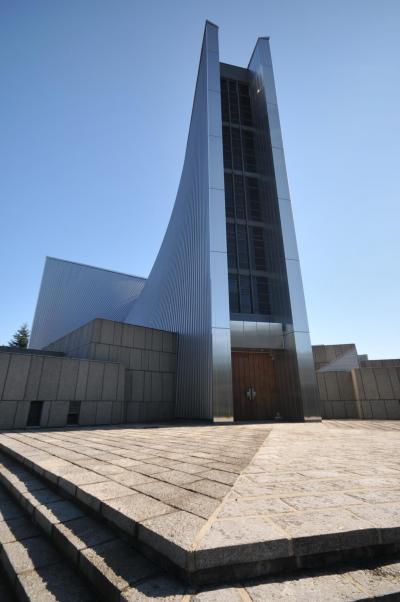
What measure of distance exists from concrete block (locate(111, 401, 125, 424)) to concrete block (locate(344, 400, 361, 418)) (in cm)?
929

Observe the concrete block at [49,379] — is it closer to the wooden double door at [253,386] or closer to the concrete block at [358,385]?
the wooden double door at [253,386]

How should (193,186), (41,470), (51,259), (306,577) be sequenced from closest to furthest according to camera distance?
(306,577) < (41,470) < (193,186) < (51,259)

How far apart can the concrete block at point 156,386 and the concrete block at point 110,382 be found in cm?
218

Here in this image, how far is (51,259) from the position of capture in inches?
1647

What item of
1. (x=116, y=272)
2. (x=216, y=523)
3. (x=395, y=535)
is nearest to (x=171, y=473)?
(x=216, y=523)

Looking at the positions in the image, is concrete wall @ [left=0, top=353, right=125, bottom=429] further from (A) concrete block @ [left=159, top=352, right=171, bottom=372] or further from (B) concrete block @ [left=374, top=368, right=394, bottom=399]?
(B) concrete block @ [left=374, top=368, right=394, bottom=399]

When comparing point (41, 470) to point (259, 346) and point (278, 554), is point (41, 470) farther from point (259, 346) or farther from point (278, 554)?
point (259, 346)

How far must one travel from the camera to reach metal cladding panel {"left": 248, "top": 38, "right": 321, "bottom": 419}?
11.2 m

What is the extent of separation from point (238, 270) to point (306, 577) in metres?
12.9

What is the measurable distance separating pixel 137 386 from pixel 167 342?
2491 mm

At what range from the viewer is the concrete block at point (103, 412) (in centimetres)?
1029

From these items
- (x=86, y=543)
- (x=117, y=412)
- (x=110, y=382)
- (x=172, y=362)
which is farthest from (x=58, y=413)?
(x=86, y=543)

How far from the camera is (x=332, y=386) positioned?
12.4m

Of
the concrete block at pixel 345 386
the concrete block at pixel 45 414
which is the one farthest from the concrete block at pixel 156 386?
the concrete block at pixel 345 386
